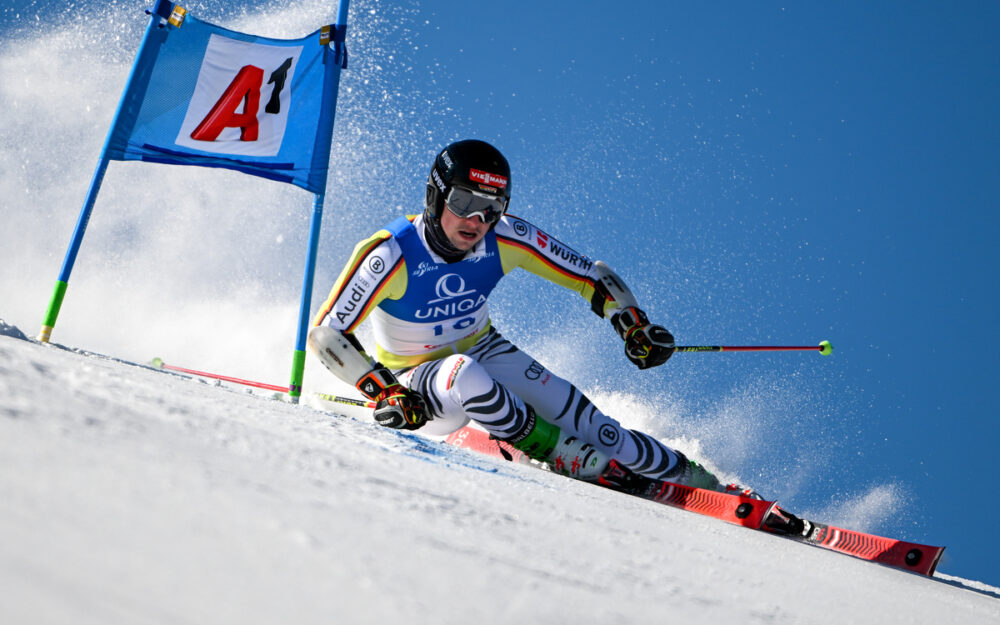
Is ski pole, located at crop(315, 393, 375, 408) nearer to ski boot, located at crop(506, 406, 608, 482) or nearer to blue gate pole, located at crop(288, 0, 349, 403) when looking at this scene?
blue gate pole, located at crop(288, 0, 349, 403)

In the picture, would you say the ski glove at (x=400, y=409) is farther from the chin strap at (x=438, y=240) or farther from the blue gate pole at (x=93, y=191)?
the blue gate pole at (x=93, y=191)

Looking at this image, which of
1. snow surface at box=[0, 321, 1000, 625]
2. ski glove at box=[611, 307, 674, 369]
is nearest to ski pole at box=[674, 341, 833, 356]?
ski glove at box=[611, 307, 674, 369]

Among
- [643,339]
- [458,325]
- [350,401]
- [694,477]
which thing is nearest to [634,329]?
[643,339]

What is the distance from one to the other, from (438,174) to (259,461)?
9.49ft

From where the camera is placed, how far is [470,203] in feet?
12.0

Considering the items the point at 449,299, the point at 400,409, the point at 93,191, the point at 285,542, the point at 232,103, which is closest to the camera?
the point at 285,542

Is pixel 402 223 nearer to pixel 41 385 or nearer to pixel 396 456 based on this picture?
pixel 396 456

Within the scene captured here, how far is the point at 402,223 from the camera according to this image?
3.82 m

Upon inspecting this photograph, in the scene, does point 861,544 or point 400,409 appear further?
point 400,409

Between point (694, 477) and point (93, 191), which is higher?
point (93, 191)

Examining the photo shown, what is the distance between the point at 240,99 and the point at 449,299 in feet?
8.01

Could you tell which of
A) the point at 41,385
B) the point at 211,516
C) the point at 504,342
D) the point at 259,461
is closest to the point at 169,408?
the point at 41,385

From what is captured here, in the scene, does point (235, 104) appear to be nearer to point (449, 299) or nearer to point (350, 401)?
point (350, 401)

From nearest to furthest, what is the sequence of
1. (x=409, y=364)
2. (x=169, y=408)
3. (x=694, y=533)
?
(x=169, y=408), (x=694, y=533), (x=409, y=364)
